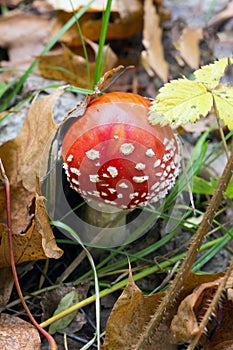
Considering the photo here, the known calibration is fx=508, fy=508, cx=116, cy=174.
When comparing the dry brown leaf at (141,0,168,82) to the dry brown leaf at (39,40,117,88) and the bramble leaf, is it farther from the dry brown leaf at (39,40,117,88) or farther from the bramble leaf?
the bramble leaf

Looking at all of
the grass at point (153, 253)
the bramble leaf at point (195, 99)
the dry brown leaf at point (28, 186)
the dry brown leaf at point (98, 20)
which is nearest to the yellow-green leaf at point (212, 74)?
the bramble leaf at point (195, 99)

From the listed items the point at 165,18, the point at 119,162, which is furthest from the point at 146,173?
the point at 165,18

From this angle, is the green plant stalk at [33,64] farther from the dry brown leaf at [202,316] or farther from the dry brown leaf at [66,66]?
the dry brown leaf at [202,316]

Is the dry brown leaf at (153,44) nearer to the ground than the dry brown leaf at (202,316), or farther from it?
farther from it

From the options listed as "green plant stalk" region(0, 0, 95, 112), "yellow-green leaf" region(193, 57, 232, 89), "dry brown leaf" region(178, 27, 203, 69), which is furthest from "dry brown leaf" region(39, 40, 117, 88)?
"yellow-green leaf" region(193, 57, 232, 89)

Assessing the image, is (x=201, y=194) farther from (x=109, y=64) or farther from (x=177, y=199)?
(x=109, y=64)

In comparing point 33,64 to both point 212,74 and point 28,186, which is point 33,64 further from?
point 212,74
